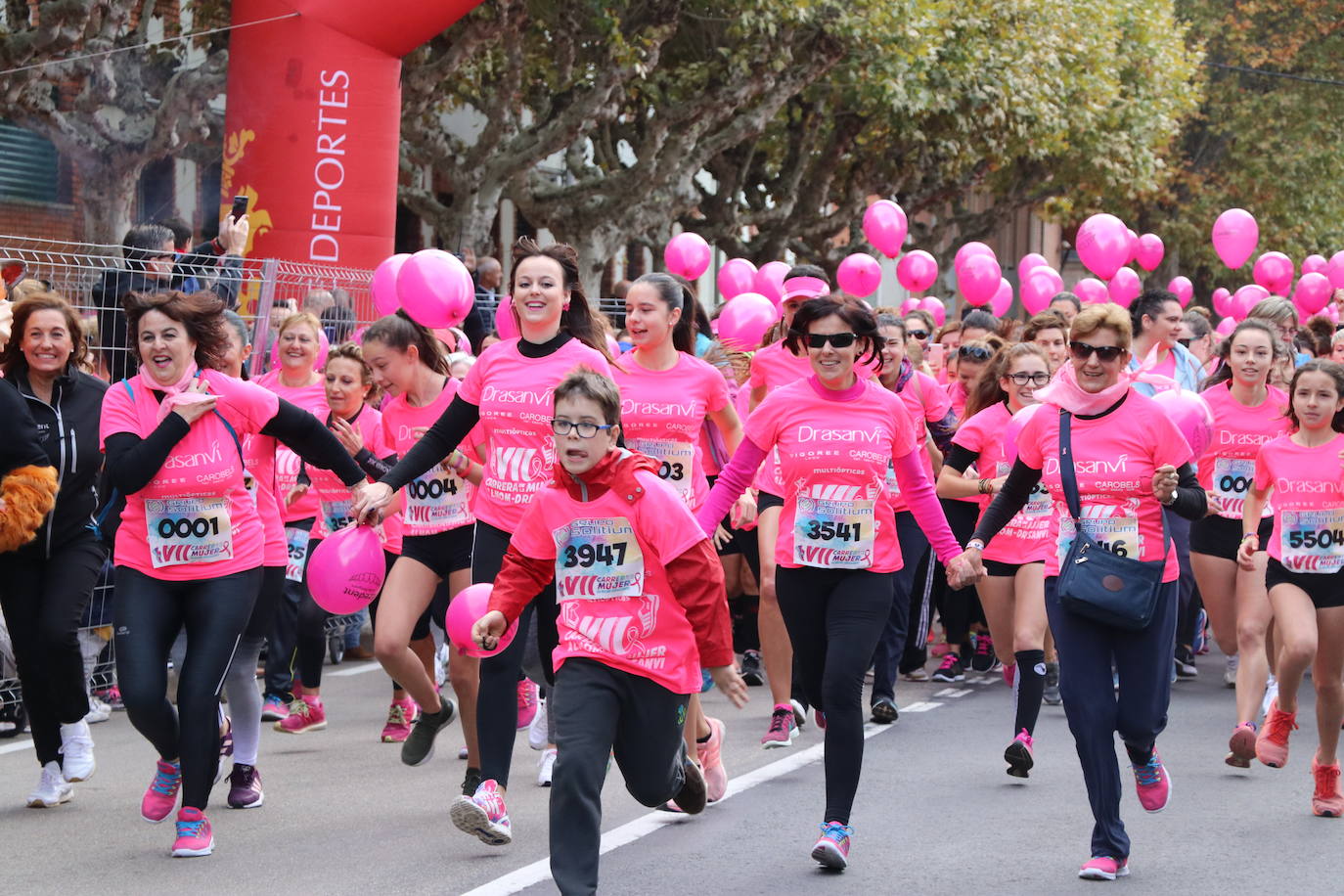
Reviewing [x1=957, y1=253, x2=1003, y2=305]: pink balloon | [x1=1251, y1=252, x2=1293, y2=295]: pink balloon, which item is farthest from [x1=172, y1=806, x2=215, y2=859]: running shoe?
[x1=1251, y1=252, x2=1293, y2=295]: pink balloon

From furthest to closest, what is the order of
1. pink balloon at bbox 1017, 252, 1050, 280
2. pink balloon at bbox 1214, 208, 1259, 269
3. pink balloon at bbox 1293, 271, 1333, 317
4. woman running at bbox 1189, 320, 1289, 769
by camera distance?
1. pink balloon at bbox 1293, 271, 1333, 317
2. pink balloon at bbox 1214, 208, 1259, 269
3. pink balloon at bbox 1017, 252, 1050, 280
4. woman running at bbox 1189, 320, 1289, 769

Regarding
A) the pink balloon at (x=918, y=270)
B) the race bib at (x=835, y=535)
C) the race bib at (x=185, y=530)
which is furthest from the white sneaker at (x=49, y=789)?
the pink balloon at (x=918, y=270)

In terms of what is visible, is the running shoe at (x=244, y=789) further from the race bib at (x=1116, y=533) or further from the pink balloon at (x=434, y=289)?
the pink balloon at (x=434, y=289)

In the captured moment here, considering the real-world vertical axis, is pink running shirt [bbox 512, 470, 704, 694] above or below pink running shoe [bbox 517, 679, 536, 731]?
above

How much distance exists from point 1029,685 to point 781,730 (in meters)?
1.20

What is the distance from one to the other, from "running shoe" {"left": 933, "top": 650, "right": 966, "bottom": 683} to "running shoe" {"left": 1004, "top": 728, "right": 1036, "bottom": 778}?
314 centimetres

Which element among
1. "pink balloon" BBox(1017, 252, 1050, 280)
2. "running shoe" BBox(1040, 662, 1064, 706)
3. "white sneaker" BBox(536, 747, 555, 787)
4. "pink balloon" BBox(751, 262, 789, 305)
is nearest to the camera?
"white sneaker" BBox(536, 747, 555, 787)

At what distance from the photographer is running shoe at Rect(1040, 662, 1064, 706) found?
10.3m

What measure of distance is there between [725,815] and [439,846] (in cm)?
117

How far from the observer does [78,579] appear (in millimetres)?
7328

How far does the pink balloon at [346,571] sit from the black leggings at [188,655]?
1.62 ft

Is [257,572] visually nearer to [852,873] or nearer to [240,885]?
[240,885]

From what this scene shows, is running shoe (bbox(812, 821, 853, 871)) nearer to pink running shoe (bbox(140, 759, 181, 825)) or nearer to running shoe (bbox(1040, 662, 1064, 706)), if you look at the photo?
pink running shoe (bbox(140, 759, 181, 825))

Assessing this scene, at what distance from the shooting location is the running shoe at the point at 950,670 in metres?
11.5
